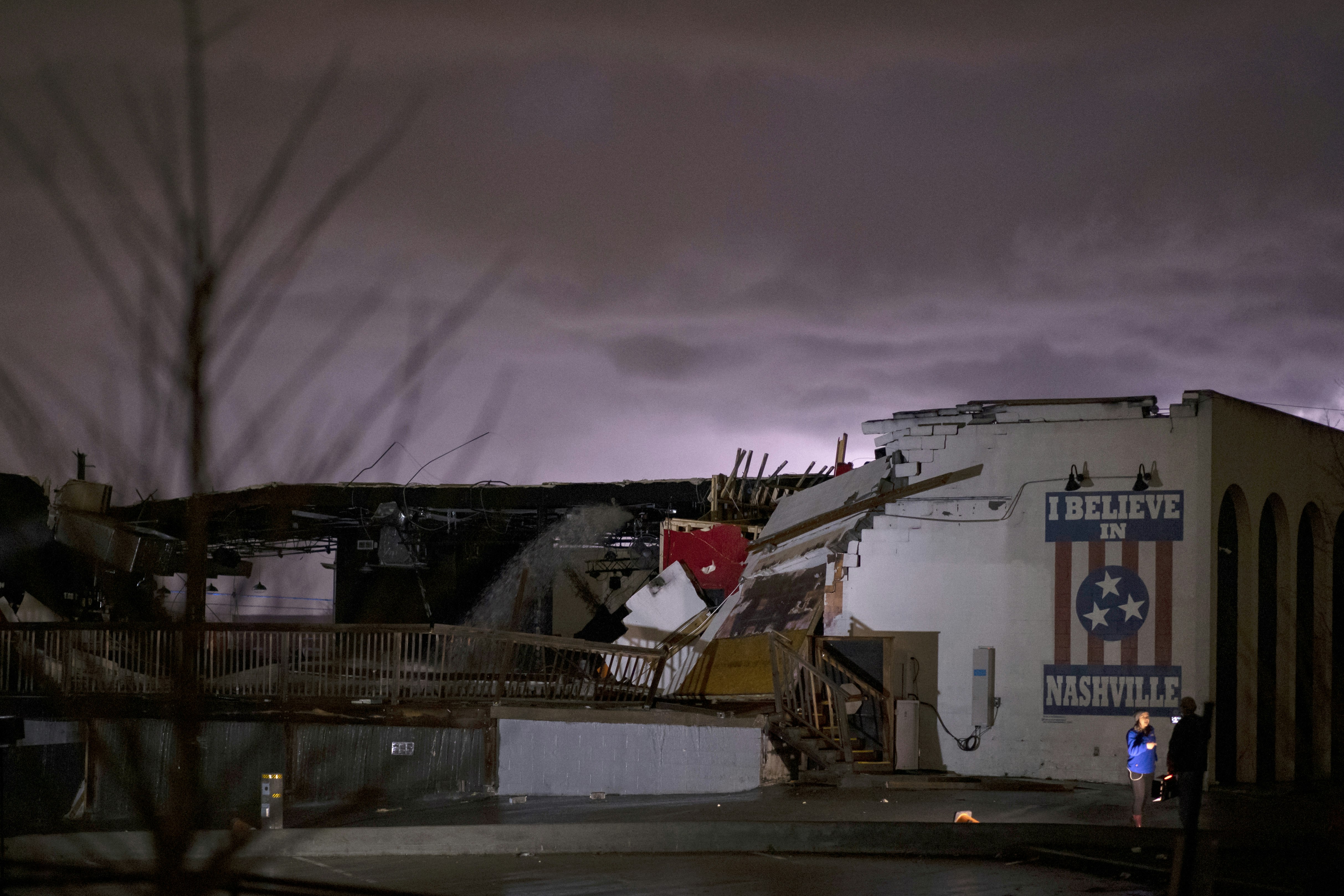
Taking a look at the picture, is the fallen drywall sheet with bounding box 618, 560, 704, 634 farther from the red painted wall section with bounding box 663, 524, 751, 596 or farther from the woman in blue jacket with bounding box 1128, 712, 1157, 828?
the woman in blue jacket with bounding box 1128, 712, 1157, 828

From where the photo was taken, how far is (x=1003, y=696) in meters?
19.2

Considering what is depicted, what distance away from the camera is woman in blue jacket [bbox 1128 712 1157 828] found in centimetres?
1461

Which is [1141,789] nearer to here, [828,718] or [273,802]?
[828,718]

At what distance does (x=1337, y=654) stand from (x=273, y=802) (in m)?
18.5

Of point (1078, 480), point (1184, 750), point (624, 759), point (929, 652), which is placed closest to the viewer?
point (1184, 750)

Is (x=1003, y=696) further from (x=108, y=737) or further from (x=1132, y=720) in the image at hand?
(x=108, y=737)

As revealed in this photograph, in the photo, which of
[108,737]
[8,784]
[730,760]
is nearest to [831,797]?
[730,760]

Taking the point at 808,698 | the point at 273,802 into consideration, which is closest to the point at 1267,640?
the point at 808,698

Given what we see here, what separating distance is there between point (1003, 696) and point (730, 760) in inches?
169

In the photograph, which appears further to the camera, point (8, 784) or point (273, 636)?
point (273, 636)

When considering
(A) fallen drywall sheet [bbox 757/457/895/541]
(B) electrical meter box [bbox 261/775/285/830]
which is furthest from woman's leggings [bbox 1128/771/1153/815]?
(B) electrical meter box [bbox 261/775/285/830]

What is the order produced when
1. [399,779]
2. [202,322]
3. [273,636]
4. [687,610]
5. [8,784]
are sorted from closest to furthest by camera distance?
[202,322] < [8,784] < [399,779] < [273,636] < [687,610]

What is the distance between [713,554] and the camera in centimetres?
2769

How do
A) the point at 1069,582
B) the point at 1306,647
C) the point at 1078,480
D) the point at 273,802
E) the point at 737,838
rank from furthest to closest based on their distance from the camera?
the point at 1306,647 < the point at 1078,480 < the point at 1069,582 < the point at 737,838 < the point at 273,802
